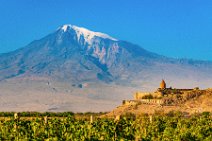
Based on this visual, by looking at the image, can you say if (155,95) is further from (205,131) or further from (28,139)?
(28,139)

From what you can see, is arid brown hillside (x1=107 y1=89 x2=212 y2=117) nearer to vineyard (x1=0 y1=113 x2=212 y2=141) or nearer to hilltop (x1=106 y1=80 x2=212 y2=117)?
hilltop (x1=106 y1=80 x2=212 y2=117)

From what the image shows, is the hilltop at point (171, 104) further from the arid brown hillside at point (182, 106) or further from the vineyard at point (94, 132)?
the vineyard at point (94, 132)

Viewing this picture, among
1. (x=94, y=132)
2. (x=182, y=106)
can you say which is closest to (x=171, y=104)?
(x=182, y=106)

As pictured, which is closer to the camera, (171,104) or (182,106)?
(182,106)

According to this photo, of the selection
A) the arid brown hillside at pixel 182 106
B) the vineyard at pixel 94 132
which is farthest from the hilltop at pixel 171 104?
the vineyard at pixel 94 132

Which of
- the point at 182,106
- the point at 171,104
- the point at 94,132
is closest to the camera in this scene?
the point at 94,132

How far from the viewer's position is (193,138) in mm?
32531

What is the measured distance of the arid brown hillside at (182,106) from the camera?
82500mm

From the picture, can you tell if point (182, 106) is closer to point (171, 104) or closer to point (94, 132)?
point (171, 104)

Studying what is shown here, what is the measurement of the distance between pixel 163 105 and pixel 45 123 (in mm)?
52616

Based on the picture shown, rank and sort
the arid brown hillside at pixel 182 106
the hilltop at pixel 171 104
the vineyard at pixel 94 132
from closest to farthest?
the vineyard at pixel 94 132 < the arid brown hillside at pixel 182 106 < the hilltop at pixel 171 104

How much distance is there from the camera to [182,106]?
85.6m

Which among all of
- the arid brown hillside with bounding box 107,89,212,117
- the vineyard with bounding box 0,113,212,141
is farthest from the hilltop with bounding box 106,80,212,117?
Result: the vineyard with bounding box 0,113,212,141

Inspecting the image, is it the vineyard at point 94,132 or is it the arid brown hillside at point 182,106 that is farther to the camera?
the arid brown hillside at point 182,106
